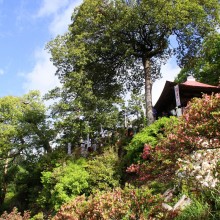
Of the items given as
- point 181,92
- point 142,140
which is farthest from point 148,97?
point 142,140

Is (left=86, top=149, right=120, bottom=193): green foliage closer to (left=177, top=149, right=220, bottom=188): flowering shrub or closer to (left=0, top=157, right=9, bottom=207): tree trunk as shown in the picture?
(left=177, top=149, right=220, bottom=188): flowering shrub

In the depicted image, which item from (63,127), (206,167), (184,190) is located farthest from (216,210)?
(63,127)

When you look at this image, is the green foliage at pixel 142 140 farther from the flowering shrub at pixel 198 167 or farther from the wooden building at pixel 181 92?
the flowering shrub at pixel 198 167

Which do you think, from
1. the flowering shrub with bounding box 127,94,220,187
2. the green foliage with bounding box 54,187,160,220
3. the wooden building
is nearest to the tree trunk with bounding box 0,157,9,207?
the wooden building

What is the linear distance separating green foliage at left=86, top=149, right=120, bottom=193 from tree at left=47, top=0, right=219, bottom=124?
4325mm

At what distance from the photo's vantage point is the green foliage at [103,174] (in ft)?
46.2

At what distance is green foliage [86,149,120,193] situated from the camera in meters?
14.1

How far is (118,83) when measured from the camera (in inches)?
894

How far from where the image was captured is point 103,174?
14266 mm

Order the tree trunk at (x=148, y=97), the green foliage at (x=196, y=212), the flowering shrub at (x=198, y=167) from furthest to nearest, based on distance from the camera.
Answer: the tree trunk at (x=148, y=97) → the green foliage at (x=196, y=212) → the flowering shrub at (x=198, y=167)

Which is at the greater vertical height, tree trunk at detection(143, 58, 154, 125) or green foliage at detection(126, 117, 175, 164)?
tree trunk at detection(143, 58, 154, 125)

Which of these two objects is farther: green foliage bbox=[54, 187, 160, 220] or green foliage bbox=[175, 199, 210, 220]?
green foliage bbox=[54, 187, 160, 220]

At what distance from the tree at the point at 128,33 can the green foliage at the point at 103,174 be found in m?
4.32

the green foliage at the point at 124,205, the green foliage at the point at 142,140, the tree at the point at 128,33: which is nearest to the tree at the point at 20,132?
the tree at the point at 128,33
